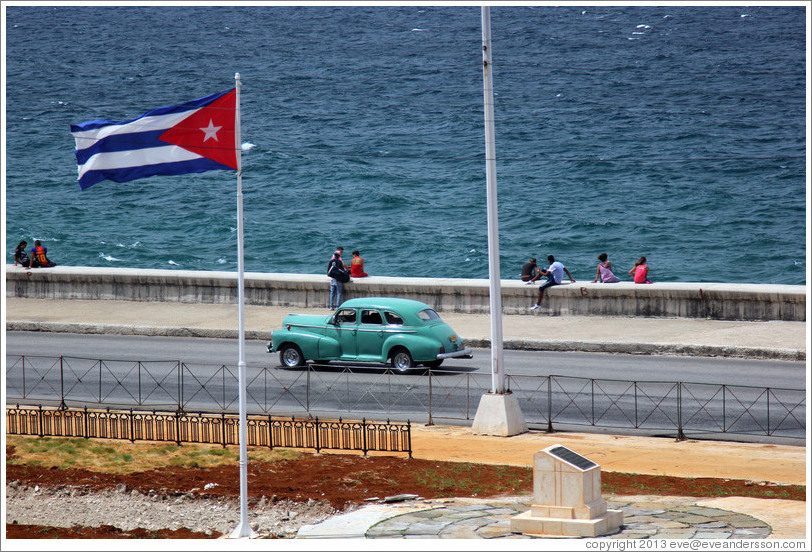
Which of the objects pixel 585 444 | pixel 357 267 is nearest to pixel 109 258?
pixel 357 267

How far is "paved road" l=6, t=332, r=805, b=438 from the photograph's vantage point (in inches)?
798

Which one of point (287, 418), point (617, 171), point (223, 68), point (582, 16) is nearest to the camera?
point (287, 418)

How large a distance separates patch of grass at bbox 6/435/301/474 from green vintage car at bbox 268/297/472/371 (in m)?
6.47

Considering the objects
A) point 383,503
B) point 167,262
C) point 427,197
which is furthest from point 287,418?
point 427,197

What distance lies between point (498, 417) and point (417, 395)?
10.5 feet

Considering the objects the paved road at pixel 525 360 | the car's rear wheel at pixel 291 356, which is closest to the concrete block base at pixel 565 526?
the paved road at pixel 525 360

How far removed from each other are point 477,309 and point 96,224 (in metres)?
43.0

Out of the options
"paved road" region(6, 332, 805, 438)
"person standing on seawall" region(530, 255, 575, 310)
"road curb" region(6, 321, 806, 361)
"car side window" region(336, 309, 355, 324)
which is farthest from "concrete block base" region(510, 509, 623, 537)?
"person standing on seawall" region(530, 255, 575, 310)

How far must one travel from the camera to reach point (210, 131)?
13.9 metres

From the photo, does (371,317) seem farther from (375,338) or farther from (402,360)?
(402,360)

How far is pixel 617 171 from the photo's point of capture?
234 ft

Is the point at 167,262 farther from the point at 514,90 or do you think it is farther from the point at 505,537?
the point at 505,537

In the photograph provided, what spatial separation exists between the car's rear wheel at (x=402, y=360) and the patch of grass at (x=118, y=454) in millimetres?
6668

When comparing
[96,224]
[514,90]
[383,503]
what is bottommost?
[383,503]
